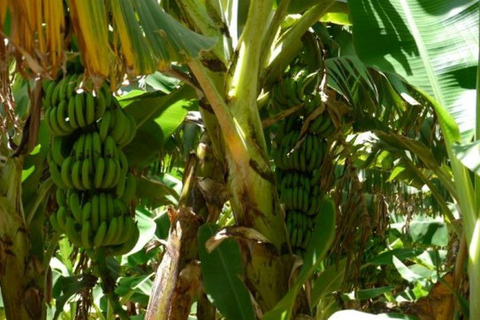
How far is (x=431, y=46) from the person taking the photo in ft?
5.28

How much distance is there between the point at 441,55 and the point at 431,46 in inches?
1.3

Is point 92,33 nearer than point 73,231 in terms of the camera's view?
Yes

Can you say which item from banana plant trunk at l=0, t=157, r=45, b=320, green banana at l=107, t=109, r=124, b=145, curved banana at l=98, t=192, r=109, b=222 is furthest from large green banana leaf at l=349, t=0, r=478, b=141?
banana plant trunk at l=0, t=157, r=45, b=320

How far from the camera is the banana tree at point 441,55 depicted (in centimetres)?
155

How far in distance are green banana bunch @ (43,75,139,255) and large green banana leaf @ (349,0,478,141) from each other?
0.63 metres

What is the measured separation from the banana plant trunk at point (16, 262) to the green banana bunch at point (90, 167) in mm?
192

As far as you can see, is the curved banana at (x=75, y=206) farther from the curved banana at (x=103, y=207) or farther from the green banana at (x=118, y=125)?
the green banana at (x=118, y=125)

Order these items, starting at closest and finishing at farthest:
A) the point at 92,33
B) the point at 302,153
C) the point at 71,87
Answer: the point at 92,33, the point at 71,87, the point at 302,153

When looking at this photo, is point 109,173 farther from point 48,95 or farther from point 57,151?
point 48,95

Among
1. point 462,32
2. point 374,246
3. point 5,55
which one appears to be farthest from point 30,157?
point 374,246

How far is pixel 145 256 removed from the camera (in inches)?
122

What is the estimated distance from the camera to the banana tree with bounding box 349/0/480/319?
5.09 feet

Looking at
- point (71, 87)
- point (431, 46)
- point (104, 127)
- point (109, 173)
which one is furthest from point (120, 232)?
point (431, 46)

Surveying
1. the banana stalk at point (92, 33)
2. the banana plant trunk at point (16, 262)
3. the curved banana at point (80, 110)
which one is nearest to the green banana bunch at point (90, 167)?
the curved banana at point (80, 110)
